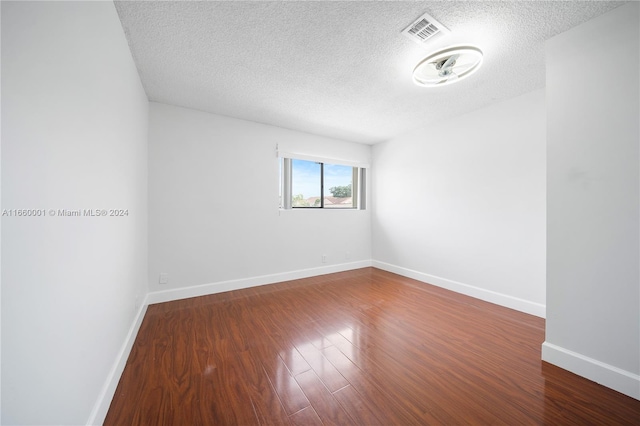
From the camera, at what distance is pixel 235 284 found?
3.31m

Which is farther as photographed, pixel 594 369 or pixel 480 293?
pixel 480 293

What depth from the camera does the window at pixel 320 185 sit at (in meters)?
3.76

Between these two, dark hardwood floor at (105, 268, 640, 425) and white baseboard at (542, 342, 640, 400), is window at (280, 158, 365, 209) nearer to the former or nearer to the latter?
dark hardwood floor at (105, 268, 640, 425)

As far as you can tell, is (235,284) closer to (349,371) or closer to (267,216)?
(267,216)

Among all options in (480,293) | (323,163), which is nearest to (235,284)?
(323,163)

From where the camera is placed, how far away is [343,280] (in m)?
3.77

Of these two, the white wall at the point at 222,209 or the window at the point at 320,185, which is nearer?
the white wall at the point at 222,209

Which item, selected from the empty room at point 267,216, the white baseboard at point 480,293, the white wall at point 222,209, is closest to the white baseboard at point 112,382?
the empty room at point 267,216

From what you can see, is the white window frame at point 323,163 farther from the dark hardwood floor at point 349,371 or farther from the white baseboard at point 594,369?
the white baseboard at point 594,369

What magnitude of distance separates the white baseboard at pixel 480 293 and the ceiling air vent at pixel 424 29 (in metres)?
2.86

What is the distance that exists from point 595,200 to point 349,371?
206 centimetres

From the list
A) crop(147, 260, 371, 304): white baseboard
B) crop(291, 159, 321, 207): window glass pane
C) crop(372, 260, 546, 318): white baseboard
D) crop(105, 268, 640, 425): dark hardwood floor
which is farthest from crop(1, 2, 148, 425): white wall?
crop(372, 260, 546, 318): white baseboard

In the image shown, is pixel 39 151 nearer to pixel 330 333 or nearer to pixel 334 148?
pixel 330 333

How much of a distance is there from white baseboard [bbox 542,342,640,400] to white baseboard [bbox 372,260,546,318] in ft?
3.16
